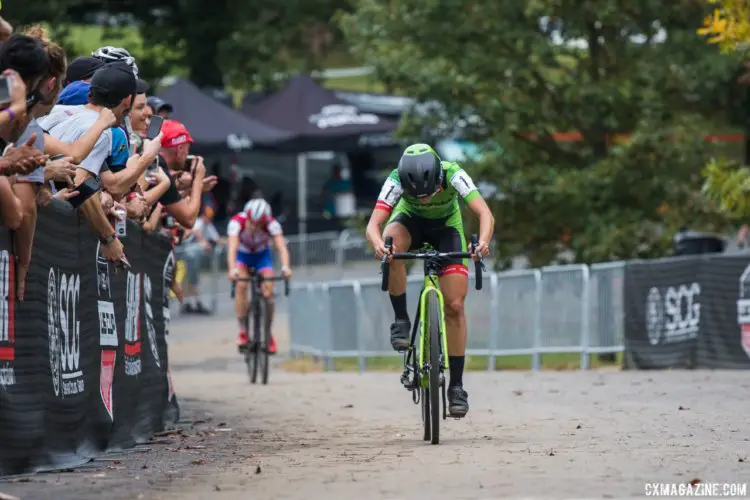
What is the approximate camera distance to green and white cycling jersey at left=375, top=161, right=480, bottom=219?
11.5 m

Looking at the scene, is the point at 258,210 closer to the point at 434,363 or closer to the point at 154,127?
the point at 154,127

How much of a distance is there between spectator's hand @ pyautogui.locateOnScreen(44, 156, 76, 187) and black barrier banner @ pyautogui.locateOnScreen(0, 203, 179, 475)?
Result: 13.0 inches

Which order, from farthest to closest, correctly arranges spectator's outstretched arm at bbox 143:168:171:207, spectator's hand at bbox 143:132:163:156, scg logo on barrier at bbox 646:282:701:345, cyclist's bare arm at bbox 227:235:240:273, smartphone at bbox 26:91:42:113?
scg logo on barrier at bbox 646:282:701:345 < cyclist's bare arm at bbox 227:235:240:273 < spectator's outstretched arm at bbox 143:168:171:207 < spectator's hand at bbox 143:132:163:156 < smartphone at bbox 26:91:42:113

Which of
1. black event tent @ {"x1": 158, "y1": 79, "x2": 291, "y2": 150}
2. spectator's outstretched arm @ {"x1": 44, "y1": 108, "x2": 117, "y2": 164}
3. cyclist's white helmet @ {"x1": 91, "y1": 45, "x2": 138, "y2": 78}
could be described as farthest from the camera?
black event tent @ {"x1": 158, "y1": 79, "x2": 291, "y2": 150}

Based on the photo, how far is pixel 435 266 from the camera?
1145 centimetres

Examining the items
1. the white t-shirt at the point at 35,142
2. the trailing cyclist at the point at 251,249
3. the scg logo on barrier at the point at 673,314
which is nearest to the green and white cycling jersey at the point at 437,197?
the white t-shirt at the point at 35,142

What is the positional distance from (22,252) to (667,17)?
704 inches

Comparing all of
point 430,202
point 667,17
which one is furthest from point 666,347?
point 430,202

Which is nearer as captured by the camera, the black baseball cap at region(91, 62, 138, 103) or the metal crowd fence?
the black baseball cap at region(91, 62, 138, 103)

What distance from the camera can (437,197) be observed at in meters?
11.8

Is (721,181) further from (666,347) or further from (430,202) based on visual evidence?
(430,202)

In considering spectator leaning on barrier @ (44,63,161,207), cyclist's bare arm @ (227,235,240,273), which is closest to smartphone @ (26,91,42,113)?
spectator leaning on barrier @ (44,63,161,207)

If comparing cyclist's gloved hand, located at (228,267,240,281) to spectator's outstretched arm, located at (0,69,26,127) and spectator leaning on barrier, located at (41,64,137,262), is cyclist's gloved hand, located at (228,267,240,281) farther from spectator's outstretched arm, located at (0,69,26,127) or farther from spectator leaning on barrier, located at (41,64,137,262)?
spectator's outstretched arm, located at (0,69,26,127)

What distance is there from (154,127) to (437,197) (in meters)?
1.97
